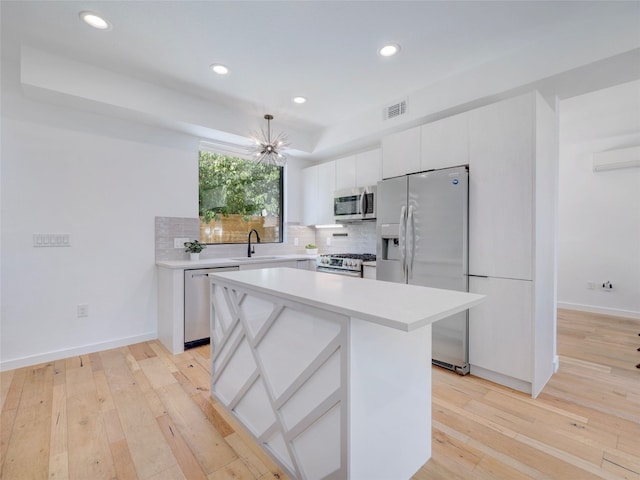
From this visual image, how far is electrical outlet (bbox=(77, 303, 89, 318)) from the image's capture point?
3.12 meters

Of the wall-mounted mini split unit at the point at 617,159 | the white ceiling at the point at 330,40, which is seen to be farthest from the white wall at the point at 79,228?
the wall-mounted mini split unit at the point at 617,159

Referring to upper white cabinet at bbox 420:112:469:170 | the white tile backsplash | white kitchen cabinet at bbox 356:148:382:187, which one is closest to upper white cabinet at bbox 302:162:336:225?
the white tile backsplash

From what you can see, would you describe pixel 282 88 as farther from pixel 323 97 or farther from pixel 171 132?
pixel 171 132

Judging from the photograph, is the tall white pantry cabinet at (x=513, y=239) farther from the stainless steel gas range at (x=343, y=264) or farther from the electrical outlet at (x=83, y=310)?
the electrical outlet at (x=83, y=310)

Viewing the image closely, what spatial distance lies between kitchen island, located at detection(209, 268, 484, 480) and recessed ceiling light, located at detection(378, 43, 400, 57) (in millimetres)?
1984

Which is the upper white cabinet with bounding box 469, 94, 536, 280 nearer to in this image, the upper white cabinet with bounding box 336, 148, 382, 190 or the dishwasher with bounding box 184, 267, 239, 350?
the upper white cabinet with bounding box 336, 148, 382, 190

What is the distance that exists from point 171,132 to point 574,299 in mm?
6455

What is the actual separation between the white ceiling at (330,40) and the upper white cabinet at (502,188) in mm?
362

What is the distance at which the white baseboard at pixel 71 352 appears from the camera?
2779 millimetres

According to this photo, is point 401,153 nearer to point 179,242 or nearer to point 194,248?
point 194,248

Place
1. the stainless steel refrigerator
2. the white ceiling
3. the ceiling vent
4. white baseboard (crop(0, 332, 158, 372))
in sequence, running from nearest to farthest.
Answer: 1. the white ceiling
2. the stainless steel refrigerator
3. white baseboard (crop(0, 332, 158, 372))
4. the ceiling vent

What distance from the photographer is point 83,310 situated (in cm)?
314

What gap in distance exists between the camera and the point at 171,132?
3672 millimetres

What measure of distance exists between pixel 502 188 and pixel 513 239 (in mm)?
424
